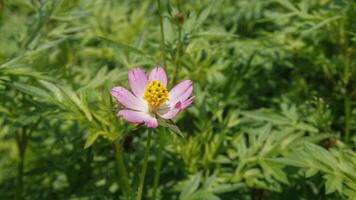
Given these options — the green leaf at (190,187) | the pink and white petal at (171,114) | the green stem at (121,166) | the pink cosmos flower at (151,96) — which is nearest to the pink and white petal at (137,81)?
the pink cosmos flower at (151,96)

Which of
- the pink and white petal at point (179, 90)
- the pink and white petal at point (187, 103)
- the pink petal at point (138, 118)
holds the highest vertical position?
the pink and white petal at point (179, 90)

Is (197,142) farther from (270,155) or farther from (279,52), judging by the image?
(279,52)

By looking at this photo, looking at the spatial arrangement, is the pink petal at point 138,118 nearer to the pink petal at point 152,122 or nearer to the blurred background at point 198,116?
the pink petal at point 152,122

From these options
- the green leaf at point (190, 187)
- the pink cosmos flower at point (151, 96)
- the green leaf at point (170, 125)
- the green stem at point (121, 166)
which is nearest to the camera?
the green leaf at point (170, 125)

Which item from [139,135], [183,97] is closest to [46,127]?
[139,135]

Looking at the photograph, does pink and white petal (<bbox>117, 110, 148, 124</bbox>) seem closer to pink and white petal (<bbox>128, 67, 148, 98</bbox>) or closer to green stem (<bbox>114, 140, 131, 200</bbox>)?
pink and white petal (<bbox>128, 67, 148, 98</bbox>)

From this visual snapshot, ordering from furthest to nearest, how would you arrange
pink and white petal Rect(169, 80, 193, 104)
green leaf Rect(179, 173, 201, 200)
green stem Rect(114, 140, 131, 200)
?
green leaf Rect(179, 173, 201, 200)
green stem Rect(114, 140, 131, 200)
pink and white petal Rect(169, 80, 193, 104)

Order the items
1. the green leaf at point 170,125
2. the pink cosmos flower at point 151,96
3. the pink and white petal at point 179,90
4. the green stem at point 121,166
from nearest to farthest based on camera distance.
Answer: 1. the green leaf at point 170,125
2. the pink cosmos flower at point 151,96
3. the pink and white petal at point 179,90
4. the green stem at point 121,166

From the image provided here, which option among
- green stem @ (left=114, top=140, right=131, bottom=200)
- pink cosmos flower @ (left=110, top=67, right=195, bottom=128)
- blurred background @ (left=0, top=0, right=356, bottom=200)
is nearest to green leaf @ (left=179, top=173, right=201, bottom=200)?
blurred background @ (left=0, top=0, right=356, bottom=200)
